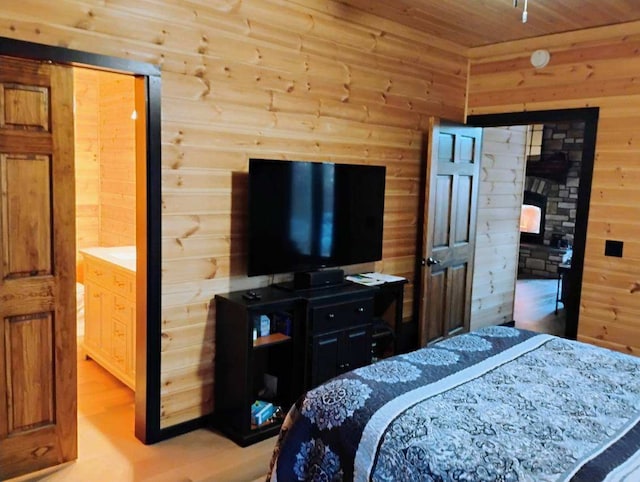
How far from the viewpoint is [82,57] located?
2619 mm

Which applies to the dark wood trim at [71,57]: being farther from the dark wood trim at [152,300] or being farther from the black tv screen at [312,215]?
the black tv screen at [312,215]

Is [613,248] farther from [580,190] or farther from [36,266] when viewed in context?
[36,266]

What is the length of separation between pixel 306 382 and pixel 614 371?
1.72m

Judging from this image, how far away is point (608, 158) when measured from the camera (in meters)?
4.07

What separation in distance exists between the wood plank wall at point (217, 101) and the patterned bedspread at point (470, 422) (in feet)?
4.09

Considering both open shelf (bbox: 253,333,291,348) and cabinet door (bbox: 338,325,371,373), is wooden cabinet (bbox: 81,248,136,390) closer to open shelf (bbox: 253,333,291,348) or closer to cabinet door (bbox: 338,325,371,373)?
open shelf (bbox: 253,333,291,348)

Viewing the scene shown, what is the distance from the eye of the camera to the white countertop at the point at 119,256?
12.3ft

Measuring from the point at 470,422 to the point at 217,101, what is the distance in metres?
2.27

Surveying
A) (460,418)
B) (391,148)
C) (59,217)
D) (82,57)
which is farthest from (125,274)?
(460,418)

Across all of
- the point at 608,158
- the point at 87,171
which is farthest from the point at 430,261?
the point at 87,171

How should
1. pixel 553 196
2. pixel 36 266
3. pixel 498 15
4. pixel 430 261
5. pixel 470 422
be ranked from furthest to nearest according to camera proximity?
pixel 553 196, pixel 430 261, pixel 498 15, pixel 36 266, pixel 470 422

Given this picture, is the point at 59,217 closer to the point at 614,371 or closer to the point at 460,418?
the point at 460,418

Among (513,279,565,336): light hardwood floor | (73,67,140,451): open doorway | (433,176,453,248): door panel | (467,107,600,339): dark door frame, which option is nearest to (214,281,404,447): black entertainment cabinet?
(73,67,140,451): open doorway

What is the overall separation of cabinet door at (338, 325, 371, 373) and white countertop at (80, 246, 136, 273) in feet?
4.90
